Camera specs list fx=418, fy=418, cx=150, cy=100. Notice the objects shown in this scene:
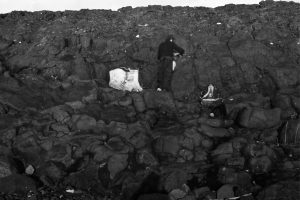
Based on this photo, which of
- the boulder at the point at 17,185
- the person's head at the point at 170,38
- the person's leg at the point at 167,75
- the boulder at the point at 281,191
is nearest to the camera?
the boulder at the point at 281,191

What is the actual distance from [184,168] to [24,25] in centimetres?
953

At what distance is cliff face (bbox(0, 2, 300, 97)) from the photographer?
13.5 metres

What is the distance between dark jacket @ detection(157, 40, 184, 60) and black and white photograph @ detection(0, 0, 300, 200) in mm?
44

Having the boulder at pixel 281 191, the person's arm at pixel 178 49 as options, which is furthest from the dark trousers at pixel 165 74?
the boulder at pixel 281 191

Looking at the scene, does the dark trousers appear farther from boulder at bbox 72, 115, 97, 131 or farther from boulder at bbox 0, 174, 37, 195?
boulder at bbox 0, 174, 37, 195

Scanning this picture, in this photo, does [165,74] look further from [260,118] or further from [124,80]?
[260,118]

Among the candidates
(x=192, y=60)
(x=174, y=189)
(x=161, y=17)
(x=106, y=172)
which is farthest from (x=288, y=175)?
(x=161, y=17)

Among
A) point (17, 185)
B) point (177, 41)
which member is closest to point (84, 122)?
point (17, 185)

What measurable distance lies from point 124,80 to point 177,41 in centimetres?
250

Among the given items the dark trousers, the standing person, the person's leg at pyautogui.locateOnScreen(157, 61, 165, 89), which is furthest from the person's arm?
the person's leg at pyautogui.locateOnScreen(157, 61, 165, 89)

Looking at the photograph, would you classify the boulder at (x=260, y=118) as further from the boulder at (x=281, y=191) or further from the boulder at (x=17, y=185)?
the boulder at (x=17, y=185)

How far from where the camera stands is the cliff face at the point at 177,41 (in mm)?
13516

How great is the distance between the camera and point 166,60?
13.9m

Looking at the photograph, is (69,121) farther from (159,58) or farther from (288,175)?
(288,175)
